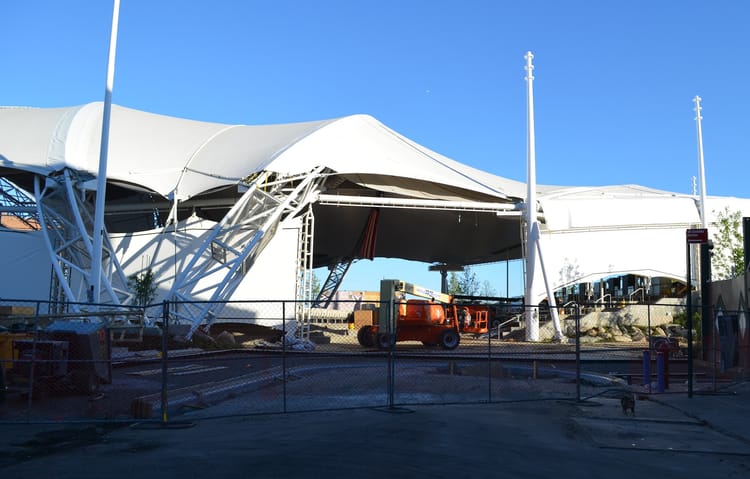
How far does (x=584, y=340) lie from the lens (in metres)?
44.1

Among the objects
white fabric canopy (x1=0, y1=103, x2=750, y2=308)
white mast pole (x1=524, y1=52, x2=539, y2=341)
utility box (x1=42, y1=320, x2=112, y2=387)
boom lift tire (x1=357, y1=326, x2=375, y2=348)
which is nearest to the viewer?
utility box (x1=42, y1=320, x2=112, y2=387)

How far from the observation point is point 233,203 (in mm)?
40531

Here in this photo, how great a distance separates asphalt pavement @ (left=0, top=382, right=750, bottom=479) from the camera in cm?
891

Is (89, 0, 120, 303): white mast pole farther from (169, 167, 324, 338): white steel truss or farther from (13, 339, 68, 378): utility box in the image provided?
(13, 339, 68, 378): utility box

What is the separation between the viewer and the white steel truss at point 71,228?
35.0 m

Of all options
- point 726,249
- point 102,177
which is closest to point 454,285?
point 726,249

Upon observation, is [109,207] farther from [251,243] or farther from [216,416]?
[216,416]

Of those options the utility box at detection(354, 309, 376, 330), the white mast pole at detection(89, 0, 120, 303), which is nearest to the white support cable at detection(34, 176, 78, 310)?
the white mast pole at detection(89, 0, 120, 303)

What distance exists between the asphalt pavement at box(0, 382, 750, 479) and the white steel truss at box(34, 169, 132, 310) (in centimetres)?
2271

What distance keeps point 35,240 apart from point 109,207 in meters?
4.23

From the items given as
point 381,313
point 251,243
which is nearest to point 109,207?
point 251,243

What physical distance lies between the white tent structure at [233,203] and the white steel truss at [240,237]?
0.10 metres

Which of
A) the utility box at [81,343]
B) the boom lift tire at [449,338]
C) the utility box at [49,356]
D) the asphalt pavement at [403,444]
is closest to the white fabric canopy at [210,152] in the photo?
the boom lift tire at [449,338]

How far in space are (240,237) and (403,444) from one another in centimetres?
3040
